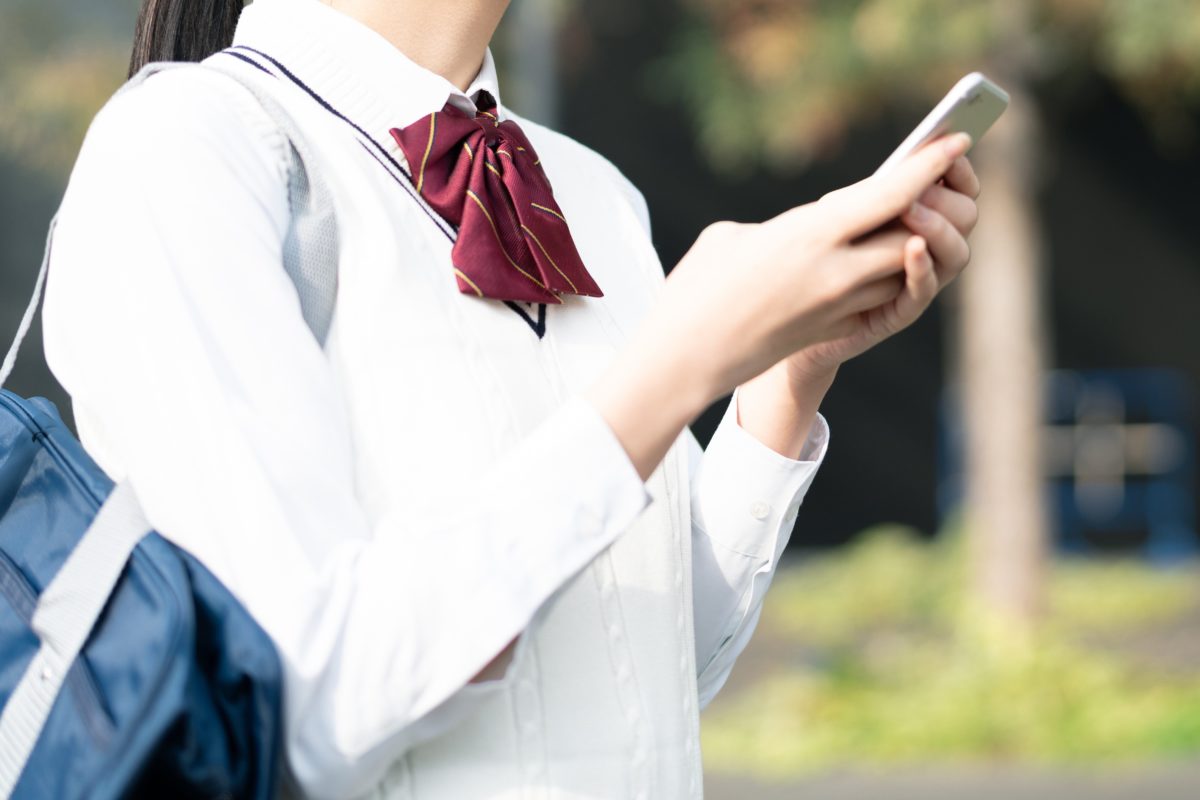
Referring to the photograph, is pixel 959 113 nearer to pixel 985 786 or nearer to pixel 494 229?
pixel 494 229

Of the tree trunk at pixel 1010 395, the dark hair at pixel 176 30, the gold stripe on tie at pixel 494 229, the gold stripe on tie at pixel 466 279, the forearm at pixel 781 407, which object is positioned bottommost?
the tree trunk at pixel 1010 395

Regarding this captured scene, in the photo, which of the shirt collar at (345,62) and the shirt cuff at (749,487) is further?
the shirt cuff at (749,487)

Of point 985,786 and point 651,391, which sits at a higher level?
point 651,391

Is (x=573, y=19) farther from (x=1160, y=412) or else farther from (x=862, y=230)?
(x=862, y=230)

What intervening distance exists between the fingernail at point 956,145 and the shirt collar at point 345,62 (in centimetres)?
43

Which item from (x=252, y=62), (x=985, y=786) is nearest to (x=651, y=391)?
(x=252, y=62)

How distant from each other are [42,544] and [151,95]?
312mm

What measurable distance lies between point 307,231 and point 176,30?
A: 0.38 m

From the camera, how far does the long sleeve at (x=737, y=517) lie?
49.3 inches

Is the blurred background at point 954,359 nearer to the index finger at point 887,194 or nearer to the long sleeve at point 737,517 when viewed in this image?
the long sleeve at point 737,517

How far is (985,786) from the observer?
438cm

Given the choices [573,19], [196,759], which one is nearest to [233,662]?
[196,759]

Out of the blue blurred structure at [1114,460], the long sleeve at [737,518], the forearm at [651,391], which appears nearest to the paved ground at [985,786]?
the long sleeve at [737,518]

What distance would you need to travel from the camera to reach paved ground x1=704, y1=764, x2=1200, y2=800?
4262mm
